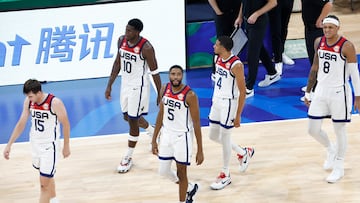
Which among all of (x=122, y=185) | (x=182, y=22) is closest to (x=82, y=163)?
(x=122, y=185)

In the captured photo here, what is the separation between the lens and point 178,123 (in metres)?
6.65

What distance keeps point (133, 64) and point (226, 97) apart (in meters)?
1.13

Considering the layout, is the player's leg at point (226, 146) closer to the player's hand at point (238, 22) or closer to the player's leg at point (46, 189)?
the player's leg at point (46, 189)

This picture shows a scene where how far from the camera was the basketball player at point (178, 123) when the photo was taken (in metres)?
6.56

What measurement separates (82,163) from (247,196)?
2.07 meters

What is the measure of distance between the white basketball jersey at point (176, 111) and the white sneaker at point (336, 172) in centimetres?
182

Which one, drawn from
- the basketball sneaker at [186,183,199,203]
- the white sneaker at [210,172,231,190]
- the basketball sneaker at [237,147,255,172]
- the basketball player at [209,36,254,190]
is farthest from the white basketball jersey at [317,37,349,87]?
the basketball sneaker at [186,183,199,203]

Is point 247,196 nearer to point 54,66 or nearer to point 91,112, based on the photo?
point 91,112

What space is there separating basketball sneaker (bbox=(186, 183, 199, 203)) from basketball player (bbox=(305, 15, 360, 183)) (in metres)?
1.36

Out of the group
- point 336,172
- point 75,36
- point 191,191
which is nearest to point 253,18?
point 75,36

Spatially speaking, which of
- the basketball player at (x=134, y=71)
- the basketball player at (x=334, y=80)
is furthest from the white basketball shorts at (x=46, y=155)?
the basketball player at (x=334, y=80)

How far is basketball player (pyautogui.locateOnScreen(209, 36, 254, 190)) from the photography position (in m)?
7.05

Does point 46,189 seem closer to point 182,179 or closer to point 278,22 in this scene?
point 182,179

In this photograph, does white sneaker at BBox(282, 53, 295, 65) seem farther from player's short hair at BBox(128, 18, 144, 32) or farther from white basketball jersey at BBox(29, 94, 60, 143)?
white basketball jersey at BBox(29, 94, 60, 143)
